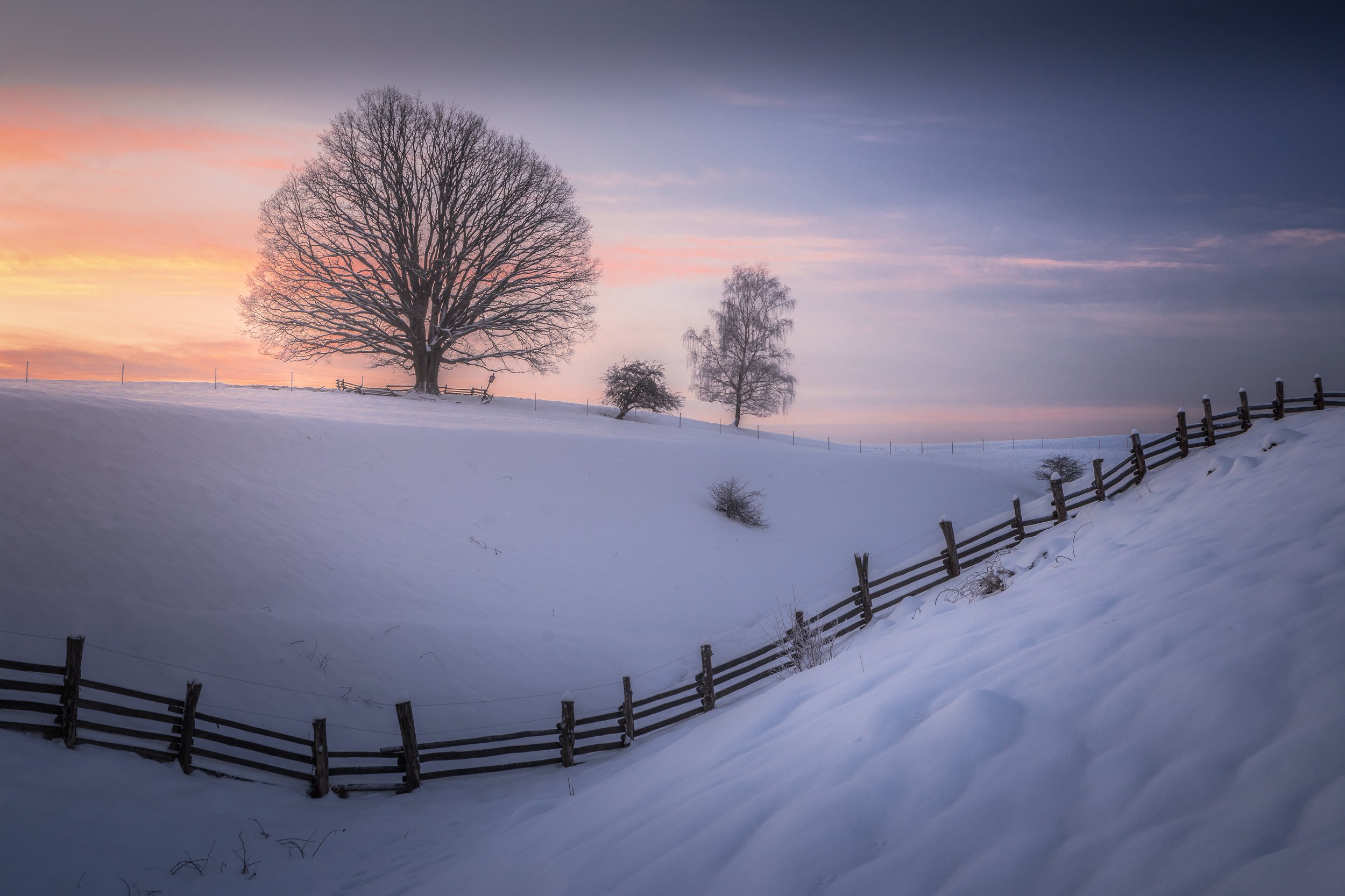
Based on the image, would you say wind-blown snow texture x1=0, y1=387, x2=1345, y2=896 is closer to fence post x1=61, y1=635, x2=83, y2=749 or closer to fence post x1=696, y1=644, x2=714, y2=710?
fence post x1=61, y1=635, x2=83, y2=749

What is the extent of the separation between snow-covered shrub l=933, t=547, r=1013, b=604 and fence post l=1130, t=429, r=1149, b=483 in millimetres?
4440

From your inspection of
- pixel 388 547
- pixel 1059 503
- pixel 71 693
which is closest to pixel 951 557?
pixel 1059 503

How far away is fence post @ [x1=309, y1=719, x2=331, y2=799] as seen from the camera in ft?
26.5

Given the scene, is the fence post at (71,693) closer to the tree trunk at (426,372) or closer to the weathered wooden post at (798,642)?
the weathered wooden post at (798,642)

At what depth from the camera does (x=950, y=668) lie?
4914 mm

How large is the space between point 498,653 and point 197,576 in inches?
193

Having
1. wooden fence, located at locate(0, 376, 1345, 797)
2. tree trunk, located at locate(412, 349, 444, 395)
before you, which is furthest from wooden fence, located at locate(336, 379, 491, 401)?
wooden fence, located at locate(0, 376, 1345, 797)

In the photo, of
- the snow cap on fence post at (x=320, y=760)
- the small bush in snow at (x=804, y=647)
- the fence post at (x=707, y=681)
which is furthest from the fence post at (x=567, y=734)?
the small bush in snow at (x=804, y=647)

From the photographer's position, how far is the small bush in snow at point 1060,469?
2723 centimetres

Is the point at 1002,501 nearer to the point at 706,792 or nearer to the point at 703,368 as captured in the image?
the point at 703,368

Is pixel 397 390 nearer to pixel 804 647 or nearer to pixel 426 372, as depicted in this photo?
pixel 426 372

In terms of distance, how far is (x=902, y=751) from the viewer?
379 centimetres

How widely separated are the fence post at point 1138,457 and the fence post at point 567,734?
1194 cm

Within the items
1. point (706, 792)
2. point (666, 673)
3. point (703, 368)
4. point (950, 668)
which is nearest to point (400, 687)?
point (666, 673)
